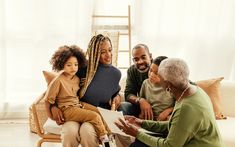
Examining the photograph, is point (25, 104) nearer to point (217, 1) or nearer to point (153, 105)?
point (153, 105)

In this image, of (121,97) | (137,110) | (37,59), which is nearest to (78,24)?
(37,59)

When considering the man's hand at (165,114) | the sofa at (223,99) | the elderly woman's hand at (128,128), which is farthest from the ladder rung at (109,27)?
the elderly woman's hand at (128,128)

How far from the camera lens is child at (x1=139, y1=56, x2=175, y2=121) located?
2402mm

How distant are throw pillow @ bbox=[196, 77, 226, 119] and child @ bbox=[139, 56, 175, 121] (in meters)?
0.46

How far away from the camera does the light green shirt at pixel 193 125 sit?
5.32 ft

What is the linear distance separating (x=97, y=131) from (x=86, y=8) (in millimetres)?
1862

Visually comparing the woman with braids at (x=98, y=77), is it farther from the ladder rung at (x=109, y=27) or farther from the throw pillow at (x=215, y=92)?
the ladder rung at (x=109, y=27)

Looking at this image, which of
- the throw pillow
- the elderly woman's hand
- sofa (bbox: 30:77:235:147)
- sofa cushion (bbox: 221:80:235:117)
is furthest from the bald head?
sofa cushion (bbox: 221:80:235:117)

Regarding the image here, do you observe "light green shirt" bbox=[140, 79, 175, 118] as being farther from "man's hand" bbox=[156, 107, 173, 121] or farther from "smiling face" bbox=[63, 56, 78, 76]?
"smiling face" bbox=[63, 56, 78, 76]

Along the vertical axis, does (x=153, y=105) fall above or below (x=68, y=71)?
below

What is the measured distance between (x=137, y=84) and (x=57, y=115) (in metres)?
0.70

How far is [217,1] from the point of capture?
389 cm

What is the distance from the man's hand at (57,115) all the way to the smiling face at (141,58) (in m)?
0.68

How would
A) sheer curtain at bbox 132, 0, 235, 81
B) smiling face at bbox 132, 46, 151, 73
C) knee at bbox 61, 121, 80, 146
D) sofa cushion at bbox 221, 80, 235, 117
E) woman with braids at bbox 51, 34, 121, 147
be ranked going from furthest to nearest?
sheer curtain at bbox 132, 0, 235, 81, sofa cushion at bbox 221, 80, 235, 117, smiling face at bbox 132, 46, 151, 73, woman with braids at bbox 51, 34, 121, 147, knee at bbox 61, 121, 80, 146
